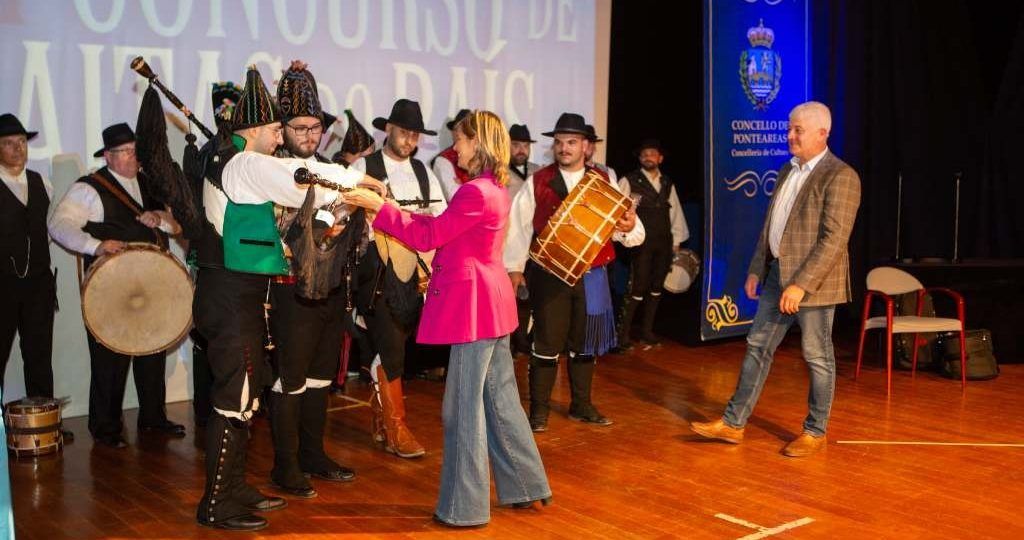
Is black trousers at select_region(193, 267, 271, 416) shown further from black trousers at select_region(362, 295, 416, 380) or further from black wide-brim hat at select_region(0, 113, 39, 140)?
black wide-brim hat at select_region(0, 113, 39, 140)

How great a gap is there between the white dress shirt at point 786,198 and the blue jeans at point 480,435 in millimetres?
1815

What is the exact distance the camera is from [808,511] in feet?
15.8

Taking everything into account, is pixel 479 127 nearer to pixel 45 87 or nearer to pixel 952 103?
pixel 45 87

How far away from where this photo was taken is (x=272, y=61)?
7.06 m

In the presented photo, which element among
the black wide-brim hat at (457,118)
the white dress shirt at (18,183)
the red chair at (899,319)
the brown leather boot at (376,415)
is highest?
the black wide-brim hat at (457,118)

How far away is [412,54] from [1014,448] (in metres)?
4.51

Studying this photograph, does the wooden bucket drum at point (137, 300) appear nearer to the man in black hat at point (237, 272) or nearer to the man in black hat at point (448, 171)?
the man in black hat at point (237, 272)

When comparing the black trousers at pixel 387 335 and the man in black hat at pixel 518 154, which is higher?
Result: the man in black hat at pixel 518 154

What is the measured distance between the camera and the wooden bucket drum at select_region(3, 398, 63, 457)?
5.64 metres

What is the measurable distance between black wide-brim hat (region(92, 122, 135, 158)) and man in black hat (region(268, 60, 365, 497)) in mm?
1453

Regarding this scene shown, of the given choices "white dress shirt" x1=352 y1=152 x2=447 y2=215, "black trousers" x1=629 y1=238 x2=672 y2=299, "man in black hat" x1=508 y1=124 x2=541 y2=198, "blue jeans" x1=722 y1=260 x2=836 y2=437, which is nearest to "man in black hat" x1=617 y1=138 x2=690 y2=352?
"black trousers" x1=629 y1=238 x2=672 y2=299

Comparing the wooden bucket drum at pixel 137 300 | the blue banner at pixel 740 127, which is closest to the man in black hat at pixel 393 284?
the wooden bucket drum at pixel 137 300

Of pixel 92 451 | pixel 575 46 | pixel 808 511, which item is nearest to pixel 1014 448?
pixel 808 511

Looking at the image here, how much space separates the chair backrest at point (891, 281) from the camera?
773cm
